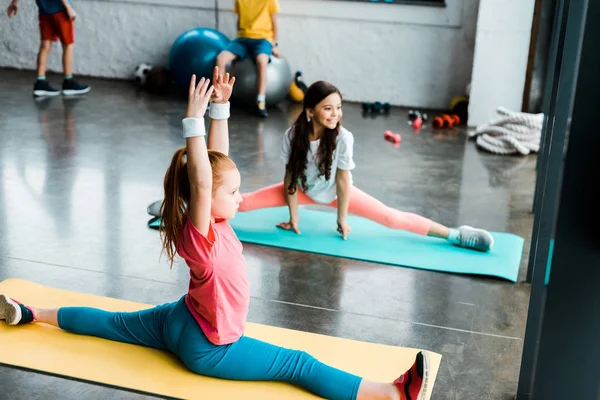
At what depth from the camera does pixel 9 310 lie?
2.65 m

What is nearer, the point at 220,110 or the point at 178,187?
A: the point at 178,187

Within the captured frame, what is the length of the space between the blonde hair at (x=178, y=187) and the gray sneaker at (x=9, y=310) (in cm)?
69

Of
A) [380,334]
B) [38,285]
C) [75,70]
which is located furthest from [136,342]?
[75,70]

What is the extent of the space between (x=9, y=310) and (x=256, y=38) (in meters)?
4.64

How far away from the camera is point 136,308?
287 centimetres

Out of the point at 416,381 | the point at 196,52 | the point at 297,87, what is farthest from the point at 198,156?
the point at 297,87

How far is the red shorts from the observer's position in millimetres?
6948

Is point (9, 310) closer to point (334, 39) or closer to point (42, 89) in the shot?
point (42, 89)

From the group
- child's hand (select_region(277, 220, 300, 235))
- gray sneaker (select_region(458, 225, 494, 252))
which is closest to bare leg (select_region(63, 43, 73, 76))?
child's hand (select_region(277, 220, 300, 235))

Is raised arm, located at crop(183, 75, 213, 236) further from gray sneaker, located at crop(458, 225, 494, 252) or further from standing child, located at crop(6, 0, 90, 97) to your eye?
standing child, located at crop(6, 0, 90, 97)

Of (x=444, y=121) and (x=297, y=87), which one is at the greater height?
(x=297, y=87)

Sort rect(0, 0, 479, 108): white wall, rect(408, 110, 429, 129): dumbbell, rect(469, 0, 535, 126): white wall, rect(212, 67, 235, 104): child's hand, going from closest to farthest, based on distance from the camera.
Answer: rect(212, 67, 235, 104): child's hand
rect(469, 0, 535, 126): white wall
rect(408, 110, 429, 129): dumbbell
rect(0, 0, 479, 108): white wall

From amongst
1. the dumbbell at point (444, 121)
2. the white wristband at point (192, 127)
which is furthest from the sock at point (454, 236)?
the dumbbell at point (444, 121)

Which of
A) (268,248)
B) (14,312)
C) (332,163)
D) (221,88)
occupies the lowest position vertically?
(268,248)
